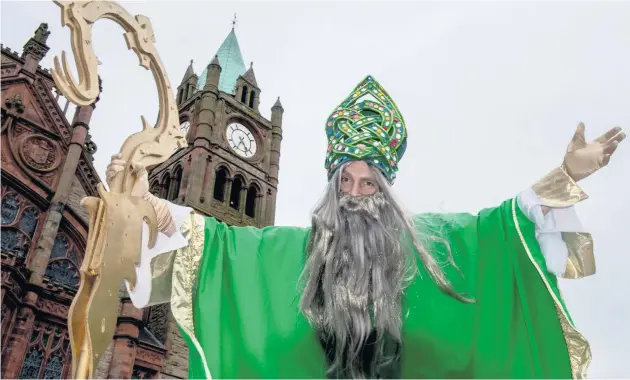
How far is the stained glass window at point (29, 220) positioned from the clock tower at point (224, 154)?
7.46 m

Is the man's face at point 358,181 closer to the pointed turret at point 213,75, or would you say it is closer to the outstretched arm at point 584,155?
the outstretched arm at point 584,155

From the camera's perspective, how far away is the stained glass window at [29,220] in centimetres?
1264

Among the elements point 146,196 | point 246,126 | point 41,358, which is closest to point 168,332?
point 41,358

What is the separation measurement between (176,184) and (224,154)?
7.48ft

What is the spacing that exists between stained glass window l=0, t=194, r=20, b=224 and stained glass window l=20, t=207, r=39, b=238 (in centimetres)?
22

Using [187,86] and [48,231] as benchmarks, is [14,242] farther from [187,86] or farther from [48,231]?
[187,86]

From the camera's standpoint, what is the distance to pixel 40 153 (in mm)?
13922

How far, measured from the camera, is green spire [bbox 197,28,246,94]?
86.4 feet

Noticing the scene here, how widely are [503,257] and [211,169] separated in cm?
2018

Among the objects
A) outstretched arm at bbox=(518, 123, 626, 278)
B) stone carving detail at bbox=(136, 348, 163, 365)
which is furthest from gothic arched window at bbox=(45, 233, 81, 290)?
outstretched arm at bbox=(518, 123, 626, 278)

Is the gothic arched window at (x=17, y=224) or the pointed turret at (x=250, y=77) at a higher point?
the pointed turret at (x=250, y=77)

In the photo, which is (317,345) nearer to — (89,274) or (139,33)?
(89,274)

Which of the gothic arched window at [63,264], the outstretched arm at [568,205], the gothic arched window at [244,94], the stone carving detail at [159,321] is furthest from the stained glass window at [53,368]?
the gothic arched window at [244,94]

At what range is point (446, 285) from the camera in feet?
7.48
